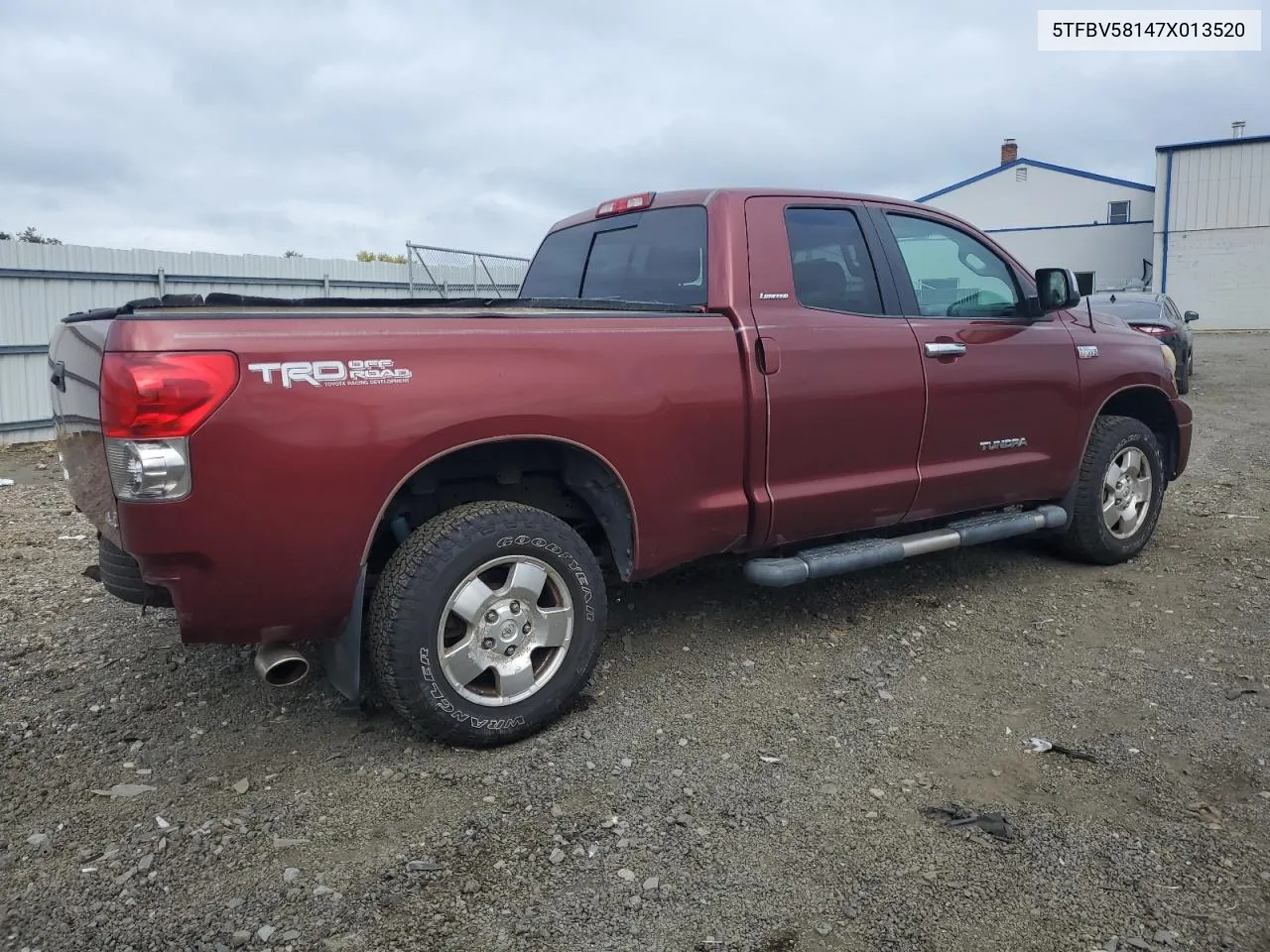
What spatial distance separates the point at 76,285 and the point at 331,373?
10.6 metres

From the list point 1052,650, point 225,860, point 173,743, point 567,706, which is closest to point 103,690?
point 173,743

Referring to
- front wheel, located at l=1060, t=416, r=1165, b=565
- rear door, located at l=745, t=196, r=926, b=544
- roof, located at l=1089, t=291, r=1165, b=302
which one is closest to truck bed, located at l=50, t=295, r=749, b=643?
rear door, located at l=745, t=196, r=926, b=544

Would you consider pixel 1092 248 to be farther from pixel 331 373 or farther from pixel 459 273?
pixel 331 373

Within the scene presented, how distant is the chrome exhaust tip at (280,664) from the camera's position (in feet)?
10.00

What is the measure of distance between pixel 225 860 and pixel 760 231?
292 cm

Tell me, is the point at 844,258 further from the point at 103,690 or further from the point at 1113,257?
the point at 1113,257

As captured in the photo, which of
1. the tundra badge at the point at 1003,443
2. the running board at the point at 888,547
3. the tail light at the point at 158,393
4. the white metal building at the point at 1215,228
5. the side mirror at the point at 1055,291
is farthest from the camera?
the white metal building at the point at 1215,228

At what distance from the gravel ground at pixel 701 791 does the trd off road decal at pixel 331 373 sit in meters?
1.27

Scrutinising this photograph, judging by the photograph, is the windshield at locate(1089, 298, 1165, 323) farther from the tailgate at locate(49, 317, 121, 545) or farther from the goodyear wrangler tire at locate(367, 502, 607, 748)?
the tailgate at locate(49, 317, 121, 545)

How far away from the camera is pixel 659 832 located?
2877mm

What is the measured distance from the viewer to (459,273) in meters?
15.4

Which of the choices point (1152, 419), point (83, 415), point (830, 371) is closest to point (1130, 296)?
point (1152, 419)

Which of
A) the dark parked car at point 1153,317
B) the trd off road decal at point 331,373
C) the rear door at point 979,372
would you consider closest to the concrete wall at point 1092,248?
the dark parked car at point 1153,317

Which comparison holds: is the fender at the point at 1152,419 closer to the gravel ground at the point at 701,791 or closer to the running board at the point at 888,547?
the running board at the point at 888,547
